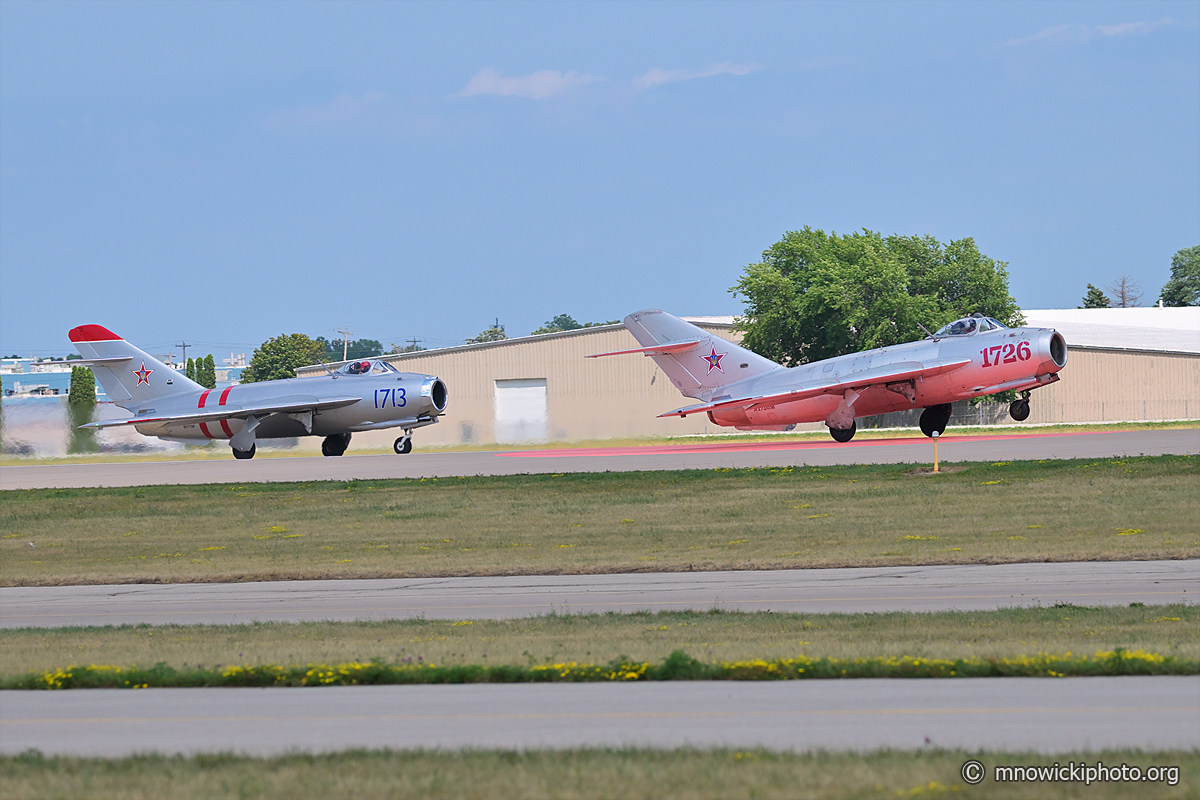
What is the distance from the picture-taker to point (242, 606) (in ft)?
50.8

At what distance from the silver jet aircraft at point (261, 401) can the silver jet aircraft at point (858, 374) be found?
9.54 m

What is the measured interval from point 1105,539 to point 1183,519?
2959mm

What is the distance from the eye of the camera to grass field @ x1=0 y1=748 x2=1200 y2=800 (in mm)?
5945

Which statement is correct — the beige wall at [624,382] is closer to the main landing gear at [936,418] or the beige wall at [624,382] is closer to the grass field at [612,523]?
the main landing gear at [936,418]

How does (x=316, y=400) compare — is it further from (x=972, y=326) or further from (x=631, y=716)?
(x=631, y=716)

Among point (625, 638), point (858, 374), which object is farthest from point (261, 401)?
point (625, 638)

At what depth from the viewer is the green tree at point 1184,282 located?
14875 centimetres

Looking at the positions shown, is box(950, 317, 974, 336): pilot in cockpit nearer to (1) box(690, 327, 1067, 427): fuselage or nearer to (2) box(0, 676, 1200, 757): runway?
(1) box(690, 327, 1067, 427): fuselage

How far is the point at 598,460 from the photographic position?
38875mm

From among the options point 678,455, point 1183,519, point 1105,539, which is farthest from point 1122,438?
point 1105,539

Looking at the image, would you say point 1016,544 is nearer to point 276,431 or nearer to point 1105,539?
point 1105,539

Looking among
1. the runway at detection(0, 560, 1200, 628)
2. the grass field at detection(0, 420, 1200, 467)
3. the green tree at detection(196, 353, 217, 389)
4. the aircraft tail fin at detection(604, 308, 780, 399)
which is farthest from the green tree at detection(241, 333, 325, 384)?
the runway at detection(0, 560, 1200, 628)

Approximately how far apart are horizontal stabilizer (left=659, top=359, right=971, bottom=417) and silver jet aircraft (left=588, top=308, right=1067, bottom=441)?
32mm

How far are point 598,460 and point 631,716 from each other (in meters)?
30.9
